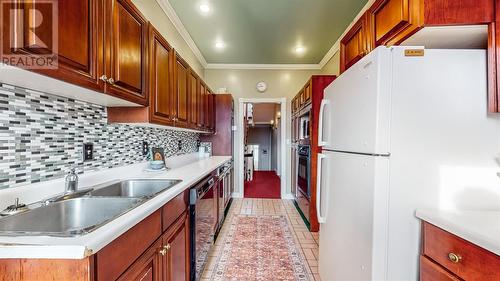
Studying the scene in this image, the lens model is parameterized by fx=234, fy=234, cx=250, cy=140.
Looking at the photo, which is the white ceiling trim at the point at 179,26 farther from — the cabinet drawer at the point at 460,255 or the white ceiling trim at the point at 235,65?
the cabinet drawer at the point at 460,255

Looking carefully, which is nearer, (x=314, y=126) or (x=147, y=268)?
(x=147, y=268)

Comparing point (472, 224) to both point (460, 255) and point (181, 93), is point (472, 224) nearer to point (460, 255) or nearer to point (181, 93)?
point (460, 255)

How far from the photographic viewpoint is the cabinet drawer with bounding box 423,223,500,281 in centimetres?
77

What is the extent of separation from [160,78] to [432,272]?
2.03m

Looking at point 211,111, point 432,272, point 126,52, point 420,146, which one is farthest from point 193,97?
point 432,272

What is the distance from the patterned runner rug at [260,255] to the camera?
80.0 inches

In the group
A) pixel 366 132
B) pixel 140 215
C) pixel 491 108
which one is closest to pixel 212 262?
pixel 140 215

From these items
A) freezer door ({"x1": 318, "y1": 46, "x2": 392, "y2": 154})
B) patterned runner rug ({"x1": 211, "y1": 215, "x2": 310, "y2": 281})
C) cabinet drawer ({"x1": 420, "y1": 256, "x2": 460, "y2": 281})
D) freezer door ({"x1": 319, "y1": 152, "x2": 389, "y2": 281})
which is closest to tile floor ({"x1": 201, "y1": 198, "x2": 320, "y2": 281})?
patterned runner rug ({"x1": 211, "y1": 215, "x2": 310, "y2": 281})

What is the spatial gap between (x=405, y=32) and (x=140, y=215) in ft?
4.93

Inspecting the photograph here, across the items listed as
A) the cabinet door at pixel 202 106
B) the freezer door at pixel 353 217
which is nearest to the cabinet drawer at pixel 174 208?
the freezer door at pixel 353 217

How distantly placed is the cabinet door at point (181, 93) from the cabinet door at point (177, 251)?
107 cm

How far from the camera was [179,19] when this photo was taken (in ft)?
9.60

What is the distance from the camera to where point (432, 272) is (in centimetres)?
99
